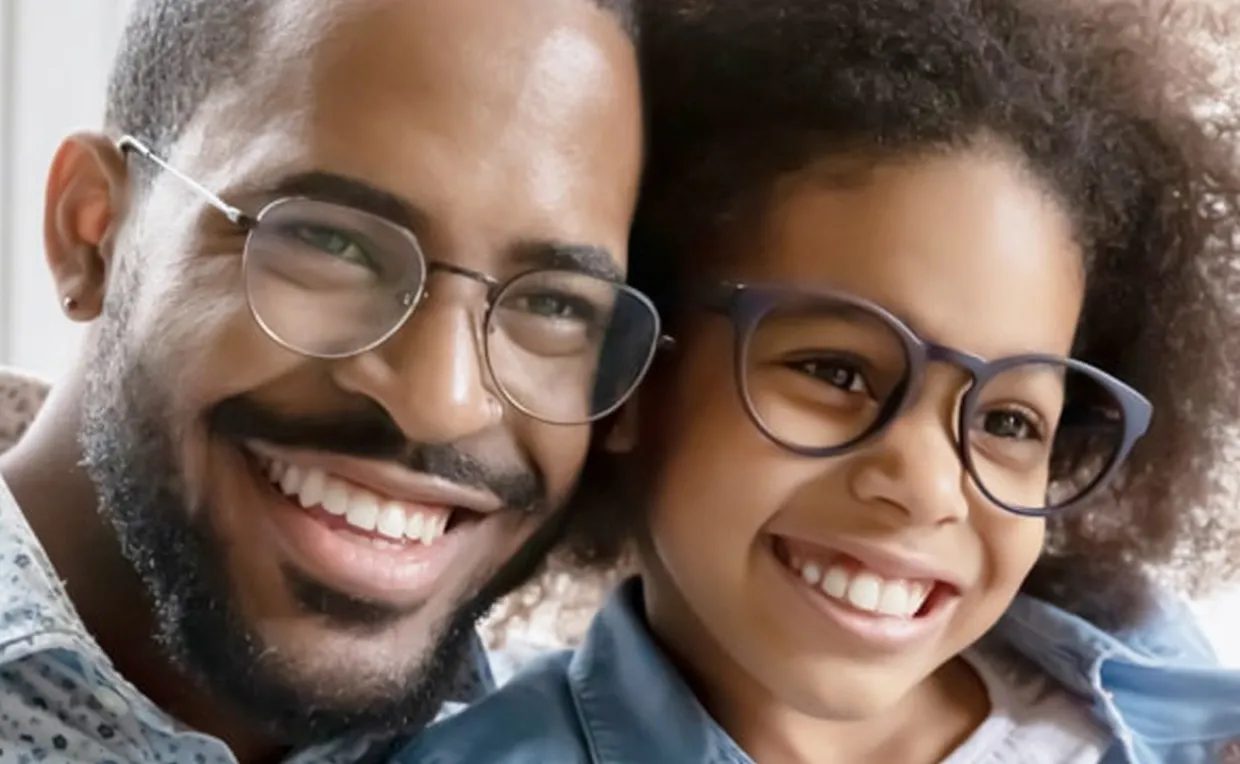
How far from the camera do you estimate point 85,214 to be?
3.41 feet

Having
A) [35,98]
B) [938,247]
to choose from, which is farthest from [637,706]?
[35,98]

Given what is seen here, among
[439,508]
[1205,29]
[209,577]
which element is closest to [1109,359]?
[1205,29]

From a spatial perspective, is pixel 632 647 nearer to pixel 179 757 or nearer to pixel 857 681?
pixel 857 681

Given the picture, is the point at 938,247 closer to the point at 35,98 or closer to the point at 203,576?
the point at 203,576

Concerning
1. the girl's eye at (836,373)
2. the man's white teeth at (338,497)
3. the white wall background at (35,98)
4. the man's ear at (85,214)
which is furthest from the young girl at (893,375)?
the white wall background at (35,98)

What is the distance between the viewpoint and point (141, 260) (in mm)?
975

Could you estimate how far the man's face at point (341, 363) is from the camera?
909 millimetres

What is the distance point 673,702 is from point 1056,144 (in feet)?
1.52

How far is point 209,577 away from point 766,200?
424 millimetres

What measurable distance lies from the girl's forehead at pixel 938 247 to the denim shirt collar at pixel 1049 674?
0.29 metres

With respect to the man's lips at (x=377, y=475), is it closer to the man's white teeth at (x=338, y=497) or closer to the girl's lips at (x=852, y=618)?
the man's white teeth at (x=338, y=497)

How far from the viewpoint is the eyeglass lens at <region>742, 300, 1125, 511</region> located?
0.99 metres

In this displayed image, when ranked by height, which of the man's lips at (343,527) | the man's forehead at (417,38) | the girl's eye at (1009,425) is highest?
the man's forehead at (417,38)

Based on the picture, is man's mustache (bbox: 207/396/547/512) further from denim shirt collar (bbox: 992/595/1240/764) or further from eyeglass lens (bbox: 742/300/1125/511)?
denim shirt collar (bbox: 992/595/1240/764)
